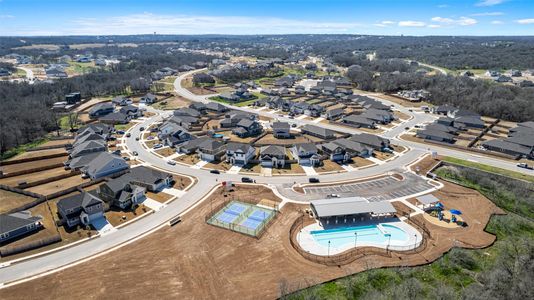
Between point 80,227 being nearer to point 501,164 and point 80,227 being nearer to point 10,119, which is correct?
point 10,119

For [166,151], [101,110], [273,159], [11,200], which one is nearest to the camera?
[11,200]

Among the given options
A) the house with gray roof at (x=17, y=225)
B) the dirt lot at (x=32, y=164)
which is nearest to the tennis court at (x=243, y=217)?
the house with gray roof at (x=17, y=225)

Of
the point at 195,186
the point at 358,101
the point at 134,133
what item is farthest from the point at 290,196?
the point at 358,101

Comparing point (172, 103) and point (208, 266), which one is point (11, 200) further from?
point (172, 103)

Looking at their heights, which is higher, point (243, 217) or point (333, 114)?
point (333, 114)

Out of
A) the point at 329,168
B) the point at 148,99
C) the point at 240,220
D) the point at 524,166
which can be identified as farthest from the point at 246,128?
the point at 524,166
